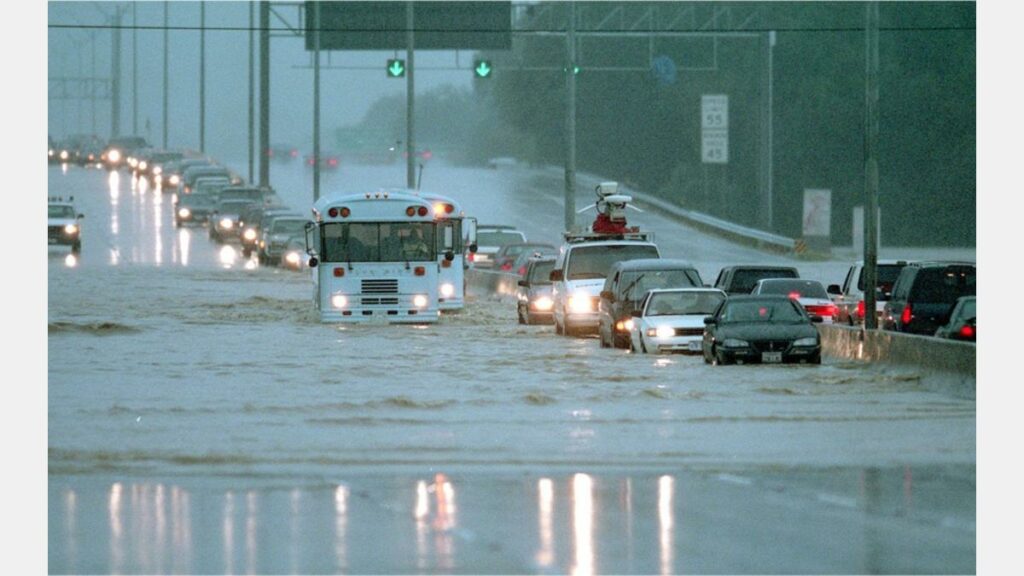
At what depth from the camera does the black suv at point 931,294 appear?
32.2 meters

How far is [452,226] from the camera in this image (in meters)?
41.8

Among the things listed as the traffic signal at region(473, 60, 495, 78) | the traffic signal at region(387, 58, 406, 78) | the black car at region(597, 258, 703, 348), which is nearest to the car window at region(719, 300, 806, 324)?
the black car at region(597, 258, 703, 348)

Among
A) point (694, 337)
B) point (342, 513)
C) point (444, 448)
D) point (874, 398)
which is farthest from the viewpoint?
point (694, 337)

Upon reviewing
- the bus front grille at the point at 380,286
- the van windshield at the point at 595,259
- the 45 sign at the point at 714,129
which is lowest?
the bus front grille at the point at 380,286

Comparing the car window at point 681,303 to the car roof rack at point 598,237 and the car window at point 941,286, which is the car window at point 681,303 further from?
the car roof rack at point 598,237

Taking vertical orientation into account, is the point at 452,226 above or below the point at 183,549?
above

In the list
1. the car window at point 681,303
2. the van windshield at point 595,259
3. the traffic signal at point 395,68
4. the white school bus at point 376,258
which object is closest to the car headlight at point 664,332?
the car window at point 681,303

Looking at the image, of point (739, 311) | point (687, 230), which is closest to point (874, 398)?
point (739, 311)

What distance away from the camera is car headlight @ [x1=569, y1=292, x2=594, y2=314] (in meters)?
38.9

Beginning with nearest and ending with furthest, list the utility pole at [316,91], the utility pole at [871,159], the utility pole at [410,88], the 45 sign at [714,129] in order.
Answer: the utility pole at [871,159]
the utility pole at [410,88]
the 45 sign at [714,129]
the utility pole at [316,91]

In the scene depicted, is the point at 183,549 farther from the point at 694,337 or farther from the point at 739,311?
the point at 694,337

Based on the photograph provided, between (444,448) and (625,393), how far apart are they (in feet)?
22.2

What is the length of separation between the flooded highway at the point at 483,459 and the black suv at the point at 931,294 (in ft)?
6.30

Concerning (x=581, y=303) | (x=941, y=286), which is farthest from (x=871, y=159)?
(x=581, y=303)
